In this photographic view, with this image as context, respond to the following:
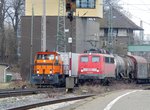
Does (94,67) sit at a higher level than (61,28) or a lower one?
lower

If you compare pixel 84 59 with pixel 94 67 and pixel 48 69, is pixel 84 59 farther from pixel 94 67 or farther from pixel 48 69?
pixel 48 69

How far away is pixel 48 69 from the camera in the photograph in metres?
39.7

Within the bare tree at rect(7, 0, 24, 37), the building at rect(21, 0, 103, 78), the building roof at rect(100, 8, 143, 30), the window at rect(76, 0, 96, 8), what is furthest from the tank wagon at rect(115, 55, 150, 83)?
the building roof at rect(100, 8, 143, 30)

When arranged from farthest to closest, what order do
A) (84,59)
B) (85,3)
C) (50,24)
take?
(85,3), (50,24), (84,59)

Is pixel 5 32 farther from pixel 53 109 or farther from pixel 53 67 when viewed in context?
pixel 53 109

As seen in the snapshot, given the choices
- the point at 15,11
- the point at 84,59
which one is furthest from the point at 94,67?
the point at 15,11

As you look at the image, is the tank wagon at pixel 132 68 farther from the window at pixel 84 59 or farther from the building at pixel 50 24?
the building at pixel 50 24

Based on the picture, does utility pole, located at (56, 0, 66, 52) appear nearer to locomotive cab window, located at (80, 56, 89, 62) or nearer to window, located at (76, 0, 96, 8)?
window, located at (76, 0, 96, 8)

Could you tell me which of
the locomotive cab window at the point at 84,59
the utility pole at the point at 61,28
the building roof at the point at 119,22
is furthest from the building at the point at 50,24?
the building roof at the point at 119,22

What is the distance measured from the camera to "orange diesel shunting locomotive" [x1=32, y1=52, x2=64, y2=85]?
38.9 meters

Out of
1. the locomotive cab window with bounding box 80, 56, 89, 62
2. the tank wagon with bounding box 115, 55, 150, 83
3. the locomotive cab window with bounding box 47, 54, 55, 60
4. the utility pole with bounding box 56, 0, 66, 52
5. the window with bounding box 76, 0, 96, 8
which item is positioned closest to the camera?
the locomotive cab window with bounding box 47, 54, 55, 60

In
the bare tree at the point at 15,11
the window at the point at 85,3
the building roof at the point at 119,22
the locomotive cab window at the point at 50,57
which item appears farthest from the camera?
the building roof at the point at 119,22

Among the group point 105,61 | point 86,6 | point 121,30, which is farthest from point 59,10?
point 121,30

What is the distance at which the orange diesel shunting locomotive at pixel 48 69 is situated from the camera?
38.9m
